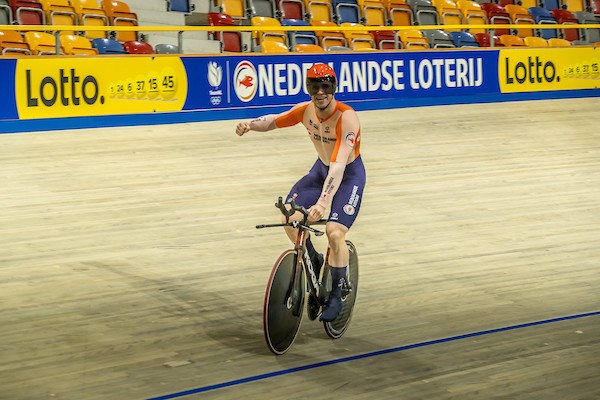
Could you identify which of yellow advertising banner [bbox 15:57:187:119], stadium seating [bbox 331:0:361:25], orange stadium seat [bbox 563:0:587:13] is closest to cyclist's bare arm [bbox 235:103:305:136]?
yellow advertising banner [bbox 15:57:187:119]

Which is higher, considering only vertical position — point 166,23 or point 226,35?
point 166,23

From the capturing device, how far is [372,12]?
14039 mm

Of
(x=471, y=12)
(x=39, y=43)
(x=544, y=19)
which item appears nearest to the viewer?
(x=39, y=43)

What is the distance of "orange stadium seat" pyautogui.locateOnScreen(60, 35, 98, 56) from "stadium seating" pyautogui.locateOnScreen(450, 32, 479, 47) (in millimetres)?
5863

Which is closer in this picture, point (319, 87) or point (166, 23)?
point (319, 87)

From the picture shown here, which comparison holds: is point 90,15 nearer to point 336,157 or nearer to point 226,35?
point 226,35

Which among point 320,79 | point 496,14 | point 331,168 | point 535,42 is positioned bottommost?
point 331,168

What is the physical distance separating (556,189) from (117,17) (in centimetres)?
566

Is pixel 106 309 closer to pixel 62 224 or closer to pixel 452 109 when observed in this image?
pixel 62 224

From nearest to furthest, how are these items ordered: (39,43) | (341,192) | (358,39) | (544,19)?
1. (341,192)
2. (39,43)
3. (358,39)
4. (544,19)

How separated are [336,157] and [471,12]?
11.1 metres

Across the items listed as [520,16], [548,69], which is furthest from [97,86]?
[520,16]

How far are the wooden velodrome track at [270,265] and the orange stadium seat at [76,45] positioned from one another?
0.96 meters

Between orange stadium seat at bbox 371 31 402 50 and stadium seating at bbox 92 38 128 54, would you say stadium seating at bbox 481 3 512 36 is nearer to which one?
orange stadium seat at bbox 371 31 402 50
